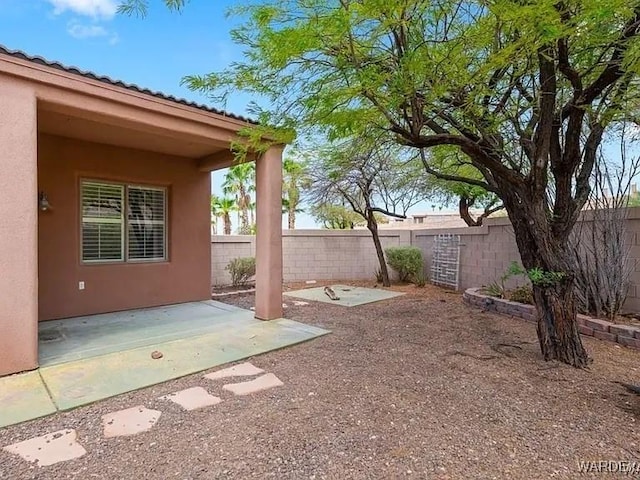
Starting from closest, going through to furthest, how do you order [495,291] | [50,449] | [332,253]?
[50,449]
[495,291]
[332,253]

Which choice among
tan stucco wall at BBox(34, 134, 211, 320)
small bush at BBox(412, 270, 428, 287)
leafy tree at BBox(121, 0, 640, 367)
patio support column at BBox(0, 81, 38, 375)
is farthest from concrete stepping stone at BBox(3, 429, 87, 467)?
small bush at BBox(412, 270, 428, 287)

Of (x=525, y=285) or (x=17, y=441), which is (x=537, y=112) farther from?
(x=17, y=441)

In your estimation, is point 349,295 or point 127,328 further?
point 349,295

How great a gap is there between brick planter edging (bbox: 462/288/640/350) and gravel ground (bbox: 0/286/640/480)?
0.90ft

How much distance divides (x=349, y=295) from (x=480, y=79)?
21.1 feet

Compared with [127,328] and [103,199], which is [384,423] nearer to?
[127,328]

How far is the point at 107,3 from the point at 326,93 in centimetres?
236

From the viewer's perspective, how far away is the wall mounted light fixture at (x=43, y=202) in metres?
5.93

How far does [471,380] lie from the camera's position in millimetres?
3801

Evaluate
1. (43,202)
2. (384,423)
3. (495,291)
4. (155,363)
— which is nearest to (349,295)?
(495,291)

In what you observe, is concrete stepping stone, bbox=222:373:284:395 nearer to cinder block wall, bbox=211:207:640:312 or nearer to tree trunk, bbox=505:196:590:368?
tree trunk, bbox=505:196:590:368

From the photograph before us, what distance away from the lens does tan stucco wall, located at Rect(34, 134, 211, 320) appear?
6195 mm

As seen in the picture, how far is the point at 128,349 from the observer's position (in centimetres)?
469

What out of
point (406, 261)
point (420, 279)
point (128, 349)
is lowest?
point (128, 349)
